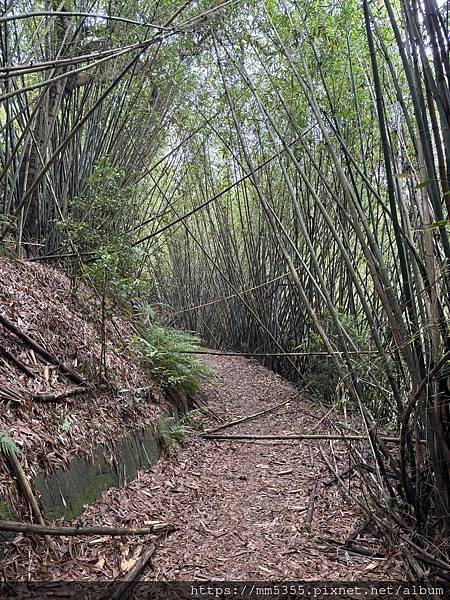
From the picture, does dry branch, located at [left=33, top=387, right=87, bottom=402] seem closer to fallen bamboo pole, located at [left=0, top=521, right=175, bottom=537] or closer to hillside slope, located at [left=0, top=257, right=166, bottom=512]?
hillside slope, located at [left=0, top=257, right=166, bottom=512]

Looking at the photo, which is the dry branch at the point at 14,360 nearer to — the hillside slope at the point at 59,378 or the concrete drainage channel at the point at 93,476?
the hillside slope at the point at 59,378

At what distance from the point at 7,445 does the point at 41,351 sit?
0.69m

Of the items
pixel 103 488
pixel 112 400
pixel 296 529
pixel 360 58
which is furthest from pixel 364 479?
pixel 360 58

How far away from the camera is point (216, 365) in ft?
15.4

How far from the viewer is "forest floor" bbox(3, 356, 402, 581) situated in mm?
1393

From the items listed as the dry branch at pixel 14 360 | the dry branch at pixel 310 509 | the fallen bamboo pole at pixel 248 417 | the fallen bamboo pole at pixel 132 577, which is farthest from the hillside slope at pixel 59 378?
the dry branch at pixel 310 509

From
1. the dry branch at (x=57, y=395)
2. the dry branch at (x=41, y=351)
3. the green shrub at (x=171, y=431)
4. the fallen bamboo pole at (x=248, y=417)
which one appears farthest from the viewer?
the fallen bamboo pole at (x=248, y=417)

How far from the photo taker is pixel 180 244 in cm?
659

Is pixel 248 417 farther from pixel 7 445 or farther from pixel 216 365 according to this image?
pixel 7 445

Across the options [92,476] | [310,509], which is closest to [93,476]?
[92,476]

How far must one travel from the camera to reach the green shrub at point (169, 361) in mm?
2873

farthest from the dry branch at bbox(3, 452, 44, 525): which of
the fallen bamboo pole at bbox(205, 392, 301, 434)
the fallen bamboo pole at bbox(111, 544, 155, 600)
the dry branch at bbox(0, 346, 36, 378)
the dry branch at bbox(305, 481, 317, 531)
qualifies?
the fallen bamboo pole at bbox(205, 392, 301, 434)

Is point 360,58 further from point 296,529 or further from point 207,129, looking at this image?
point 296,529

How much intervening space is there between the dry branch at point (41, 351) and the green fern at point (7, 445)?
0.63m
